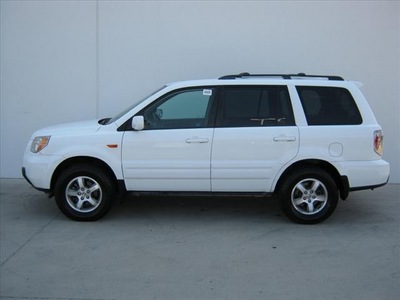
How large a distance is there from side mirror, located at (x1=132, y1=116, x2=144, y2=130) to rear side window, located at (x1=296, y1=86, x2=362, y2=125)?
1966 millimetres

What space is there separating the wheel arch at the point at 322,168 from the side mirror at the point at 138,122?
1.82 metres

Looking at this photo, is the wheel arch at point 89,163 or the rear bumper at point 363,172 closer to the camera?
the rear bumper at point 363,172

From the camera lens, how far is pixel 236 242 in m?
5.41

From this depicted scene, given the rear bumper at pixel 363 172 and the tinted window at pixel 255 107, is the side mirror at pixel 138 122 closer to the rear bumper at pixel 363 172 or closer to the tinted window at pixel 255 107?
the tinted window at pixel 255 107

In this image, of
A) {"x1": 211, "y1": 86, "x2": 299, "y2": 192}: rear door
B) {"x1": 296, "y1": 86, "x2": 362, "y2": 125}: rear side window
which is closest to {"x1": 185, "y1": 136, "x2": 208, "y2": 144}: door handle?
{"x1": 211, "y1": 86, "x2": 299, "y2": 192}: rear door

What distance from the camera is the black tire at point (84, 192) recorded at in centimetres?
598

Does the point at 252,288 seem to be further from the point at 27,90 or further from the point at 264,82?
the point at 27,90

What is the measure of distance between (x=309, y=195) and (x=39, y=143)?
3441 millimetres

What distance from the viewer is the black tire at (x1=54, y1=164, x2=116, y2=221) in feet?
19.6

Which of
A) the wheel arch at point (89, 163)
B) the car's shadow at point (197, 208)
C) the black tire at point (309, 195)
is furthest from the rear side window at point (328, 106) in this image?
the wheel arch at point (89, 163)

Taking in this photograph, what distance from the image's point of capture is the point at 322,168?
19.7 ft

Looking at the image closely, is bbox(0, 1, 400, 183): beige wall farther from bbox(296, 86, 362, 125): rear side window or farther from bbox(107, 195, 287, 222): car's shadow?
bbox(296, 86, 362, 125): rear side window

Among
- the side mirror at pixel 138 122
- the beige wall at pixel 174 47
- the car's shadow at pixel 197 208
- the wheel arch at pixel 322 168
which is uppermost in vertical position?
the beige wall at pixel 174 47

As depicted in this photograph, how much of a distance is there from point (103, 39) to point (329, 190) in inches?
184
